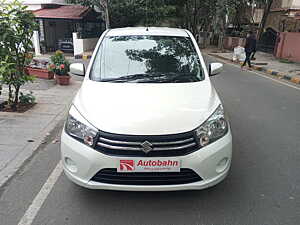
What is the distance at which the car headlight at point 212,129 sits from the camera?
8.48ft

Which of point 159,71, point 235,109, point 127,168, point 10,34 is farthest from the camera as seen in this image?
point 235,109

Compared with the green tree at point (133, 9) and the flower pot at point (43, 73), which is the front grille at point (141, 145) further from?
the green tree at point (133, 9)

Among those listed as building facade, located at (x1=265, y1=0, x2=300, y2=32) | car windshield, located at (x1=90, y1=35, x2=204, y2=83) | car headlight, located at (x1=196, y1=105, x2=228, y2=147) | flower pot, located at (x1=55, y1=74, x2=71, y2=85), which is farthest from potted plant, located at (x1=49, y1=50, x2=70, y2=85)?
building facade, located at (x1=265, y1=0, x2=300, y2=32)

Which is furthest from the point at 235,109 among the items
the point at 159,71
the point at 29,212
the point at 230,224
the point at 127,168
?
the point at 29,212

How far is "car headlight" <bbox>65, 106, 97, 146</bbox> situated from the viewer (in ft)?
8.38

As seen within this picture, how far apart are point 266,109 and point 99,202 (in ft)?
16.2

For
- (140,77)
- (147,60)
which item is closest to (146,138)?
(140,77)

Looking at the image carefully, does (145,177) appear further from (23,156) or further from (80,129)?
(23,156)

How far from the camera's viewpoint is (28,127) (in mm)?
4938

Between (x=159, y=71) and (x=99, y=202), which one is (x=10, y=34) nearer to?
(x=159, y=71)

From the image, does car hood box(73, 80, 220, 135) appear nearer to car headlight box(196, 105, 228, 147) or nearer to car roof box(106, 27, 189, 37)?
car headlight box(196, 105, 228, 147)

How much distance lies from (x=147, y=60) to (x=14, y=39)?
3052 mm

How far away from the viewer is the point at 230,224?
2604 mm

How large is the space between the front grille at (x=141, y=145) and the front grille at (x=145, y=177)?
0.63 ft
